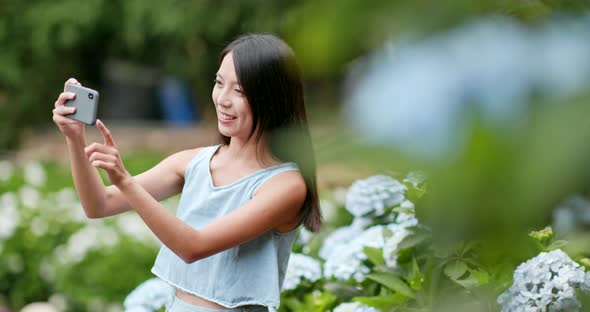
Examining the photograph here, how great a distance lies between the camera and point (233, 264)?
172cm

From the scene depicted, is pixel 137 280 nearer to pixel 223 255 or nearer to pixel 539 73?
pixel 223 255

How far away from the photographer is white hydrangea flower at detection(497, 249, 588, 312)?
1446 mm

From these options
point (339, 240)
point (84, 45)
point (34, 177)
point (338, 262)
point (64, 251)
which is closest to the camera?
point (338, 262)

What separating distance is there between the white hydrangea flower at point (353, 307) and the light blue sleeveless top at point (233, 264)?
0.98 feet

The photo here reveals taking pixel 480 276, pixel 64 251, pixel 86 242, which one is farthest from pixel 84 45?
pixel 480 276

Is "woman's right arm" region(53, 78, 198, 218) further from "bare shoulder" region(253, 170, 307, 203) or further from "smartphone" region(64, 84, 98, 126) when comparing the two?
"bare shoulder" region(253, 170, 307, 203)

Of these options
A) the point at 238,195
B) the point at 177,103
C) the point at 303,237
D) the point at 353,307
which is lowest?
the point at 177,103

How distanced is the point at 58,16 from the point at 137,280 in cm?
418

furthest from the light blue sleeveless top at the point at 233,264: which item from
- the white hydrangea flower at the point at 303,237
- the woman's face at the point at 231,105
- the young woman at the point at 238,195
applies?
the white hydrangea flower at the point at 303,237

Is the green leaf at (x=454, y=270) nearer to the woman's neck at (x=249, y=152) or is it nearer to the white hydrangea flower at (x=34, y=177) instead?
the woman's neck at (x=249, y=152)

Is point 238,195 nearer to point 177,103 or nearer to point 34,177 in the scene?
point 34,177

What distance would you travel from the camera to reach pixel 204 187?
1774 millimetres

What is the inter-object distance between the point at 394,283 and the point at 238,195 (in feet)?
1.61

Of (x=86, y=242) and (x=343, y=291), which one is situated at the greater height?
(x=343, y=291)
